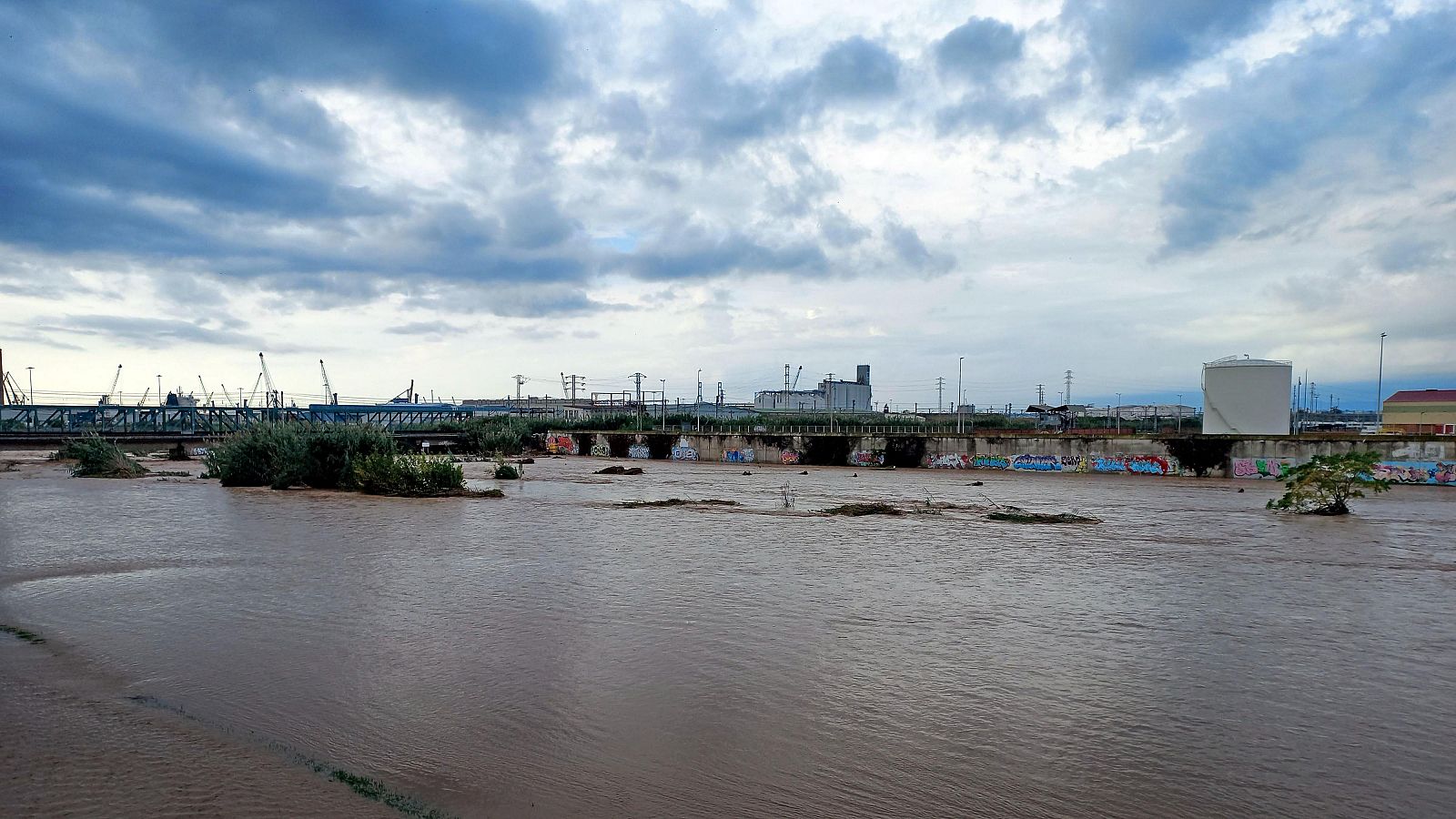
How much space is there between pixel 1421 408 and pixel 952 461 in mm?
42948

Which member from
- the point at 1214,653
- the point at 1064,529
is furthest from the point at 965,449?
the point at 1214,653

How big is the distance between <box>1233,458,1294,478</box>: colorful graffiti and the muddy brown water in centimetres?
1721

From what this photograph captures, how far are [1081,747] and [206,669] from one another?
5875 millimetres

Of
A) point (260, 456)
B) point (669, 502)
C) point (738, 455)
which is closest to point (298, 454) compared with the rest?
point (260, 456)

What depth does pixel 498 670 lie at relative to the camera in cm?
614

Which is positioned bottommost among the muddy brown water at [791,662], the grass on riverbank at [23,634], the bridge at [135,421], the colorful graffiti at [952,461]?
the muddy brown water at [791,662]

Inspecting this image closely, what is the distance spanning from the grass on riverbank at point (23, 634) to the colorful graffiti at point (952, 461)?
3215 centimetres

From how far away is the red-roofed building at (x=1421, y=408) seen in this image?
53000mm

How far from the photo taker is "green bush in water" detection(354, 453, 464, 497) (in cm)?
2022

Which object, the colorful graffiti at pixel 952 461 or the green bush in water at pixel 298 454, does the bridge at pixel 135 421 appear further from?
the colorful graffiti at pixel 952 461

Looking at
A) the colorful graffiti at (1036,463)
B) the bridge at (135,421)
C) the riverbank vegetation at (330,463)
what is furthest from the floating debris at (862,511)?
the bridge at (135,421)

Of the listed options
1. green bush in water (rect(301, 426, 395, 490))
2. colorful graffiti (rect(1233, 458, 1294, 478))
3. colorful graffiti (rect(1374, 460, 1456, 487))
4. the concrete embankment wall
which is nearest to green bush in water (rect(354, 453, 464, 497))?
green bush in water (rect(301, 426, 395, 490))

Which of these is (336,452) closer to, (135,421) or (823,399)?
(135,421)

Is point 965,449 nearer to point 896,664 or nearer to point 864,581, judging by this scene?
point 864,581
